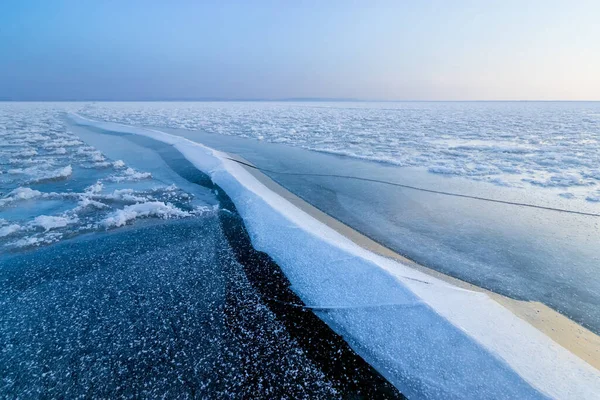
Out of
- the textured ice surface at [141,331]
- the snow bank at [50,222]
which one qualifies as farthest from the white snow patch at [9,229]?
the textured ice surface at [141,331]

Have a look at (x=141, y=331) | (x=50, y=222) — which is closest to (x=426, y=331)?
(x=141, y=331)

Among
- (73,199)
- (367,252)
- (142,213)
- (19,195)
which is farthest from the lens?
(73,199)

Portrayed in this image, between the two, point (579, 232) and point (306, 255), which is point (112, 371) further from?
point (579, 232)

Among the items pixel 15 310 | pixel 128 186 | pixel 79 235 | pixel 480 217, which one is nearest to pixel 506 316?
pixel 480 217

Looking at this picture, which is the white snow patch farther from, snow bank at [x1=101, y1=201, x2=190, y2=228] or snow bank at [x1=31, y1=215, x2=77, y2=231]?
snow bank at [x1=101, y1=201, x2=190, y2=228]

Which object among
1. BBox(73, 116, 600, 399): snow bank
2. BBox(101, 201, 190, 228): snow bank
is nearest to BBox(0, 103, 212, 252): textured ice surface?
BBox(101, 201, 190, 228): snow bank

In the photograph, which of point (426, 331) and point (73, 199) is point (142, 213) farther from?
point (426, 331)
